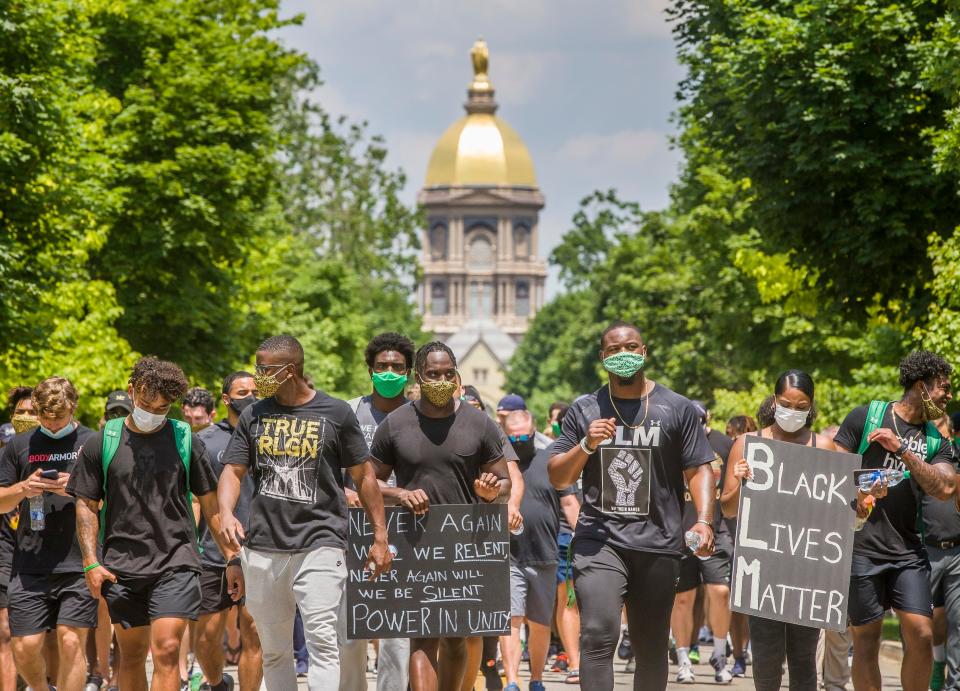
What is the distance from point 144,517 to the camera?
9.32 m

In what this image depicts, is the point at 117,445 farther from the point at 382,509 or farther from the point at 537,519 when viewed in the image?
the point at 537,519

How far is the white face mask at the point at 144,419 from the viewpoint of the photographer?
9.30 meters

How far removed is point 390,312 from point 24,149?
55.1 metres

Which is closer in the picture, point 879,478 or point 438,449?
point 879,478

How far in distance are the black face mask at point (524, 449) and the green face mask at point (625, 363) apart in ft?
14.8

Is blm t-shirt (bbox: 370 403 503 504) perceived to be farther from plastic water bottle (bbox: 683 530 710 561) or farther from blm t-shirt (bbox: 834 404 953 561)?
blm t-shirt (bbox: 834 404 953 561)

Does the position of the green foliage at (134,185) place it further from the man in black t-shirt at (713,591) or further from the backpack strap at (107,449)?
the backpack strap at (107,449)

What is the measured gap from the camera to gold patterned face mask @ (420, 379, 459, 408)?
31.9 ft

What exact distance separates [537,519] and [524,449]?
0.55 metres

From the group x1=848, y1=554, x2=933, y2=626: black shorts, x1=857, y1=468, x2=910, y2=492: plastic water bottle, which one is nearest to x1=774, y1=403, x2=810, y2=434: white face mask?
x1=857, y1=468, x2=910, y2=492: plastic water bottle

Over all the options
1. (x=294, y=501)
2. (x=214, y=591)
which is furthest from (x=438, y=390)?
(x=214, y=591)

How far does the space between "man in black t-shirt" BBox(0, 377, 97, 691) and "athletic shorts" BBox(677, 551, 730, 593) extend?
5.95 meters

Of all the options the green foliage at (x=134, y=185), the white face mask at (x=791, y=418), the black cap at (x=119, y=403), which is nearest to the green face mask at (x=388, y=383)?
the white face mask at (x=791, y=418)

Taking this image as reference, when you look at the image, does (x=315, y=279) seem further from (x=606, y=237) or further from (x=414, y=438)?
(x=414, y=438)
